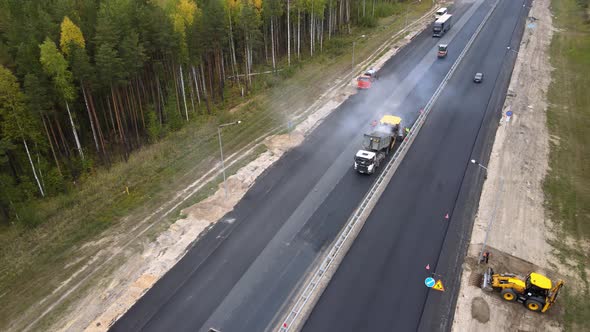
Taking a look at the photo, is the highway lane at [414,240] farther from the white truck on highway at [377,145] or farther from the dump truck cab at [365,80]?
the dump truck cab at [365,80]

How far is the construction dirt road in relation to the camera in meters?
27.8

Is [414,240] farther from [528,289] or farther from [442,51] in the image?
[442,51]

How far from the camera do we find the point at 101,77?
141 feet

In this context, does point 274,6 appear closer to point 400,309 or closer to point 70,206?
point 70,206

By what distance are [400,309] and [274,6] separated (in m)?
55.2

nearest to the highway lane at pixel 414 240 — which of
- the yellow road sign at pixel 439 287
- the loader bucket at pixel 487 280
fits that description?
the yellow road sign at pixel 439 287

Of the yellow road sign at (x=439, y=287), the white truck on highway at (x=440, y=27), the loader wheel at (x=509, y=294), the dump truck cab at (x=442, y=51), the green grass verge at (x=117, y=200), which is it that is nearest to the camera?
the loader wheel at (x=509, y=294)

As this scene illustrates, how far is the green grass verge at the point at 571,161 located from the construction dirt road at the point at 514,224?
847mm

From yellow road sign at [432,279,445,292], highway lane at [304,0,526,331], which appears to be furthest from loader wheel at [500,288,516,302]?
yellow road sign at [432,279,445,292]

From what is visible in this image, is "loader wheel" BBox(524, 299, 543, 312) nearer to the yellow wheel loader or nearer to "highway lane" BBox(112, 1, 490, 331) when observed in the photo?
the yellow wheel loader

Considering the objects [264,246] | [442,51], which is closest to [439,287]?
[264,246]

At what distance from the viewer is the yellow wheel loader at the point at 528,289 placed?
27.7 metres

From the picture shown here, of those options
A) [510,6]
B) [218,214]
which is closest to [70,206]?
[218,214]

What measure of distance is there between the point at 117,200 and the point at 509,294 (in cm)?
3532
